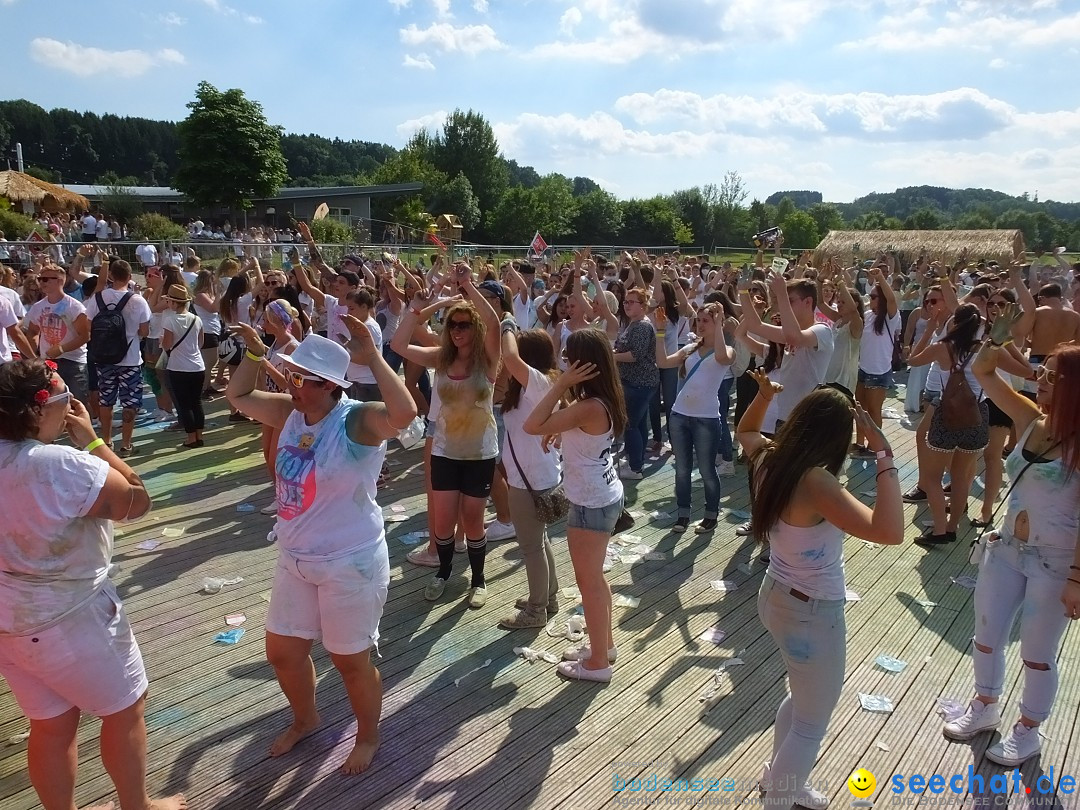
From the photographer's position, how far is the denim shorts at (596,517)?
3.57 m

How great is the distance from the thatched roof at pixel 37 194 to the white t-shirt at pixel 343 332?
91.9 feet

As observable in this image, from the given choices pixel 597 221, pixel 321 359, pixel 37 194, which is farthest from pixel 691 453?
pixel 597 221

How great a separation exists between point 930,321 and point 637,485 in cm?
354

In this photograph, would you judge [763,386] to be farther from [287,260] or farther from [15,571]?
[287,260]

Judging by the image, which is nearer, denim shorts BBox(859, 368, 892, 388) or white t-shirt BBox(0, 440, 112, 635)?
white t-shirt BBox(0, 440, 112, 635)

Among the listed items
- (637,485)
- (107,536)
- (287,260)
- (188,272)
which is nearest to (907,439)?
(637,485)

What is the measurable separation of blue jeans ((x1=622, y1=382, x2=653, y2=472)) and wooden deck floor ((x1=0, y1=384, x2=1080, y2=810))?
A: 168 centimetres

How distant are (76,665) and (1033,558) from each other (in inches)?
148

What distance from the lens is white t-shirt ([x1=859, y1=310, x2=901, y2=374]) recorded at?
24.8 ft

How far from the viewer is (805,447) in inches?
98.4

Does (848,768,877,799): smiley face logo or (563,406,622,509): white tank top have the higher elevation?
(563,406,622,509): white tank top

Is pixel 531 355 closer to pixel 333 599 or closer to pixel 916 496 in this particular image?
pixel 333 599

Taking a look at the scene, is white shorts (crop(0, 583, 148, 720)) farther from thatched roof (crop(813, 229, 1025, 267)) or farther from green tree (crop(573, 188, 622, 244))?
green tree (crop(573, 188, 622, 244))

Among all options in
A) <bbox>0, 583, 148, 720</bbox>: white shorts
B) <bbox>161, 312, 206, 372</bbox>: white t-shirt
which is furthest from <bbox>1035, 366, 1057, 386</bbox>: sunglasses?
<bbox>161, 312, 206, 372</bbox>: white t-shirt
